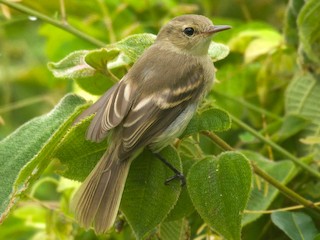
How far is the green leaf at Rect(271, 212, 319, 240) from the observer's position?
1826 millimetres

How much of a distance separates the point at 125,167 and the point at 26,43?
263cm

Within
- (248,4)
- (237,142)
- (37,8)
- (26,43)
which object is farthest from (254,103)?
(26,43)

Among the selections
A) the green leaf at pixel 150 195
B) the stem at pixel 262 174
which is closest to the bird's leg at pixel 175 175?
the green leaf at pixel 150 195

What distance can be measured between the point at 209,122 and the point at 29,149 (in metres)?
0.39

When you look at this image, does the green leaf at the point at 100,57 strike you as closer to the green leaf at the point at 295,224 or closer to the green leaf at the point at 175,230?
the green leaf at the point at 175,230

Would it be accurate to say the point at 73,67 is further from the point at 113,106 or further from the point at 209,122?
the point at 209,122

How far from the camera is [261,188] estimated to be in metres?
1.98

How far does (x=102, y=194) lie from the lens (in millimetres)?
1718

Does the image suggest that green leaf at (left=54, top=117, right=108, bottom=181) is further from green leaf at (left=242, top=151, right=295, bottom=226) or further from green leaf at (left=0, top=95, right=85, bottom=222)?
green leaf at (left=242, top=151, right=295, bottom=226)

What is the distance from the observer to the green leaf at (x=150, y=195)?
1620 millimetres

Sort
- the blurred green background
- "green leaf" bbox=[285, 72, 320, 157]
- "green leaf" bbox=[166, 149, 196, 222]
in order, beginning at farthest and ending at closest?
the blurred green background
"green leaf" bbox=[285, 72, 320, 157]
"green leaf" bbox=[166, 149, 196, 222]

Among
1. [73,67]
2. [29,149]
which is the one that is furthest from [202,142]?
[29,149]

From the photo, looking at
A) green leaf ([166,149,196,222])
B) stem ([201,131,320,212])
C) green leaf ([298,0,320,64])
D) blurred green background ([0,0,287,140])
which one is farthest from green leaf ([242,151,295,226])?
blurred green background ([0,0,287,140])

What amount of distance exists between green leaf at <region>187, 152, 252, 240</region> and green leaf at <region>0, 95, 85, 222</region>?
0.30 meters
